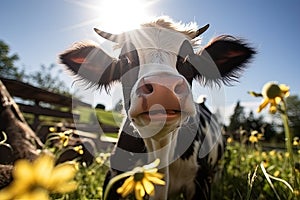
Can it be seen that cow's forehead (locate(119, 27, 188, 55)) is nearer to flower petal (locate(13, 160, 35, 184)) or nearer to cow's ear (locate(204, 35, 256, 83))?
cow's ear (locate(204, 35, 256, 83))

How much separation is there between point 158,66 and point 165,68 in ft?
0.22

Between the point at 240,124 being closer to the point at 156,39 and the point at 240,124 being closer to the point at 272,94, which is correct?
the point at 156,39

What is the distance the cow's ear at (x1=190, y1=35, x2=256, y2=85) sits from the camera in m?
2.48

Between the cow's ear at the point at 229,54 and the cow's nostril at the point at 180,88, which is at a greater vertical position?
the cow's ear at the point at 229,54

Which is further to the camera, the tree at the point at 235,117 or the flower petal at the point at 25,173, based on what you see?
the tree at the point at 235,117

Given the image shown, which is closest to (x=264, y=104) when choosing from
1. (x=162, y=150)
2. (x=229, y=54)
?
(x=162, y=150)

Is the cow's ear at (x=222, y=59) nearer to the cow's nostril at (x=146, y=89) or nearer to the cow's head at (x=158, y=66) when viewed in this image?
the cow's head at (x=158, y=66)

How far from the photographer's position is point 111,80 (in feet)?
8.72

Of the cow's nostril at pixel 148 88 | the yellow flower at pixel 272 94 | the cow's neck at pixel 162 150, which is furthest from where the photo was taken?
the cow's neck at pixel 162 150

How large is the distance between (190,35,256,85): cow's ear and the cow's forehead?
0.23 meters

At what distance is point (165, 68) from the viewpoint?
1.85 meters

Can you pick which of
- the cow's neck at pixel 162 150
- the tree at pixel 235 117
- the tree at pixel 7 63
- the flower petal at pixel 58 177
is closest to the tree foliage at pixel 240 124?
the tree at pixel 235 117

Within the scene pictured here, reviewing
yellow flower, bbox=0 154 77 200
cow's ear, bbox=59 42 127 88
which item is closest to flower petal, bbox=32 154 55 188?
yellow flower, bbox=0 154 77 200

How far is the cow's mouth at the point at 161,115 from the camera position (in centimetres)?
160
